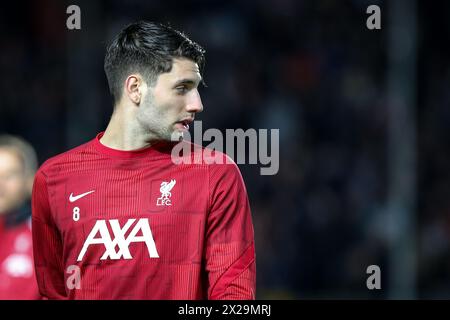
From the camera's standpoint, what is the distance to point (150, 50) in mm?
3490

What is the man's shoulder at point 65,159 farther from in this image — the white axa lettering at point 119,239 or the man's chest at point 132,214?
the white axa lettering at point 119,239

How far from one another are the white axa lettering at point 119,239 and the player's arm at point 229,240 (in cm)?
21

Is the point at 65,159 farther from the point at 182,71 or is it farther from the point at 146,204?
the point at 182,71

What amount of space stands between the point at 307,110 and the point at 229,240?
18.7 ft

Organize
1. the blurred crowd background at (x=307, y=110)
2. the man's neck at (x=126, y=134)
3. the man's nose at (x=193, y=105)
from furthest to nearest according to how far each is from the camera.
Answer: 1. the blurred crowd background at (x=307, y=110)
2. the man's neck at (x=126, y=134)
3. the man's nose at (x=193, y=105)

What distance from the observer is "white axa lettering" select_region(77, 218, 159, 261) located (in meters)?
3.42

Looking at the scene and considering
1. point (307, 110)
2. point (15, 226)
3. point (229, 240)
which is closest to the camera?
point (229, 240)

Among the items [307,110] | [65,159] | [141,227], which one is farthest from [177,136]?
[307,110]

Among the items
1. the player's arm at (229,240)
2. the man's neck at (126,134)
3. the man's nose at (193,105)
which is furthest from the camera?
the man's neck at (126,134)

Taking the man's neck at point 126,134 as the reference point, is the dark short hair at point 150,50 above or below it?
above

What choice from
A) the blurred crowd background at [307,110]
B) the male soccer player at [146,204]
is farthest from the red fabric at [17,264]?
the blurred crowd background at [307,110]

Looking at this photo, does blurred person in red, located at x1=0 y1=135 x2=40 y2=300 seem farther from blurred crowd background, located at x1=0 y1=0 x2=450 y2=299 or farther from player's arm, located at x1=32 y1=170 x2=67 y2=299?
blurred crowd background, located at x1=0 y1=0 x2=450 y2=299

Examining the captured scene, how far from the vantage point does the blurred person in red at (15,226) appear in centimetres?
520
